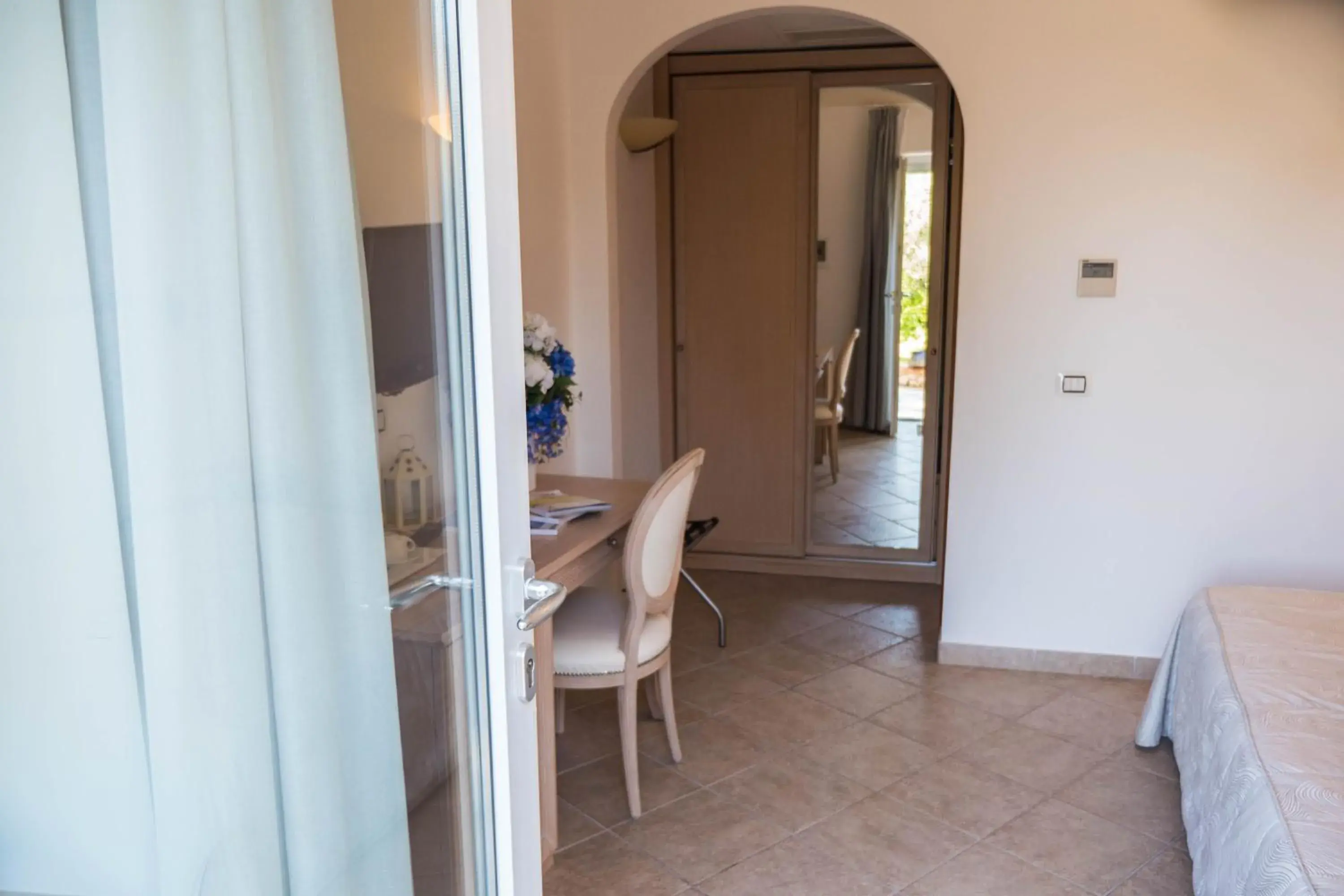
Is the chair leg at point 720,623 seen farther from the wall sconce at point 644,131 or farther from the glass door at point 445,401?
the glass door at point 445,401

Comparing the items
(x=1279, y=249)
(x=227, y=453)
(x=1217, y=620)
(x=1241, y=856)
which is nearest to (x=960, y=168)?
(x=1279, y=249)

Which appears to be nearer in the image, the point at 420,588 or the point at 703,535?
the point at 420,588

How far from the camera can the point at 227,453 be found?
99cm

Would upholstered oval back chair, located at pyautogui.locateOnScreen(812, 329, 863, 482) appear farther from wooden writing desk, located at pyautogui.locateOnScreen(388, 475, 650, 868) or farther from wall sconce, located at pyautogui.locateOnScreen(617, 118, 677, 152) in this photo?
wooden writing desk, located at pyautogui.locateOnScreen(388, 475, 650, 868)

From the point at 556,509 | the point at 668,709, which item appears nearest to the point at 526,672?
the point at 556,509

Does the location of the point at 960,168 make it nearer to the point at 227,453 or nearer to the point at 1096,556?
the point at 1096,556

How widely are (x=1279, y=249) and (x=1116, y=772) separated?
1642 mm

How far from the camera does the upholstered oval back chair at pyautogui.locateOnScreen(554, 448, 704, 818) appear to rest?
8.79ft

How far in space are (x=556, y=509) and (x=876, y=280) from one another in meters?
2.33

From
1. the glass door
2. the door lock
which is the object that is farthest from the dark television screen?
the door lock

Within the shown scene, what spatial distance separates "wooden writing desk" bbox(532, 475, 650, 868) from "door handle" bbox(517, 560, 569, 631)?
3.23 feet

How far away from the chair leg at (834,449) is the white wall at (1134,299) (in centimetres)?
116

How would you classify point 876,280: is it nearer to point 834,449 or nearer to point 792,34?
point 834,449

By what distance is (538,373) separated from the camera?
9.01ft
